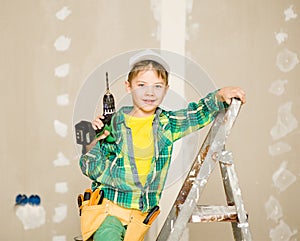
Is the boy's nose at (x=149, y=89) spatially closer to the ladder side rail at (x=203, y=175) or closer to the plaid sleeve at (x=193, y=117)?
the plaid sleeve at (x=193, y=117)

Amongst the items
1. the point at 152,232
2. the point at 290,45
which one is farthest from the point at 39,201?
the point at 290,45

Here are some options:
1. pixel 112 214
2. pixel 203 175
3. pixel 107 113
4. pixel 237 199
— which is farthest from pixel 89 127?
Result: pixel 237 199

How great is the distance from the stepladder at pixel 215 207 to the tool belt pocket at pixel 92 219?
0.72 feet

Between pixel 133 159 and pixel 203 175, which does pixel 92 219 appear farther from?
pixel 203 175

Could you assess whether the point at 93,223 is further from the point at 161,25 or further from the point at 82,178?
the point at 161,25

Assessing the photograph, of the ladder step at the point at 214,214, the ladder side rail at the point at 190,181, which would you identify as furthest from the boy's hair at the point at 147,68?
the ladder step at the point at 214,214

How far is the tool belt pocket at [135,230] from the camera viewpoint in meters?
1.96

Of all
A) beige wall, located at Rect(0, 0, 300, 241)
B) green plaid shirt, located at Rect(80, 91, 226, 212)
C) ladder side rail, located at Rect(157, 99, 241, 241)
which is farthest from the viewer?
beige wall, located at Rect(0, 0, 300, 241)

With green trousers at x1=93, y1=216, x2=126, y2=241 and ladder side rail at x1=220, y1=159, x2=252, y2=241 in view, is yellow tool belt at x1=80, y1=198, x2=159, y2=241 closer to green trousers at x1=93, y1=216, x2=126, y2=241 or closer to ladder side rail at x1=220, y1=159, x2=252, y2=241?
green trousers at x1=93, y1=216, x2=126, y2=241

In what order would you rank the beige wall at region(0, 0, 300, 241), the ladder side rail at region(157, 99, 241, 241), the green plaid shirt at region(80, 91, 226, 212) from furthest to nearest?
1. the beige wall at region(0, 0, 300, 241)
2. the green plaid shirt at region(80, 91, 226, 212)
3. the ladder side rail at region(157, 99, 241, 241)

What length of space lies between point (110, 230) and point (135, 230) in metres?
0.09

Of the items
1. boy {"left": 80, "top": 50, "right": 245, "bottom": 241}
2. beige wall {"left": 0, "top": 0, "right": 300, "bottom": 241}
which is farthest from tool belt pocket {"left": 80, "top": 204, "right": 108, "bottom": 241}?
beige wall {"left": 0, "top": 0, "right": 300, "bottom": 241}

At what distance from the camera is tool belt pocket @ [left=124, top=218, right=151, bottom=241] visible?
1.96 meters

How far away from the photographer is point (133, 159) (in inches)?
80.0
